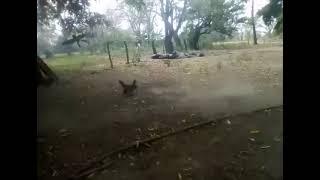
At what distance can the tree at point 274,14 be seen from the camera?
2807 mm

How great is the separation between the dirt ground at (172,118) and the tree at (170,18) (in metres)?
0.18

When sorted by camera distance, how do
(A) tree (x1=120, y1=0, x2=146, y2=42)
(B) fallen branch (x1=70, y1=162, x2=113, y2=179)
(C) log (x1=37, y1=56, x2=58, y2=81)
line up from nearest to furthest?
(B) fallen branch (x1=70, y1=162, x2=113, y2=179), (C) log (x1=37, y1=56, x2=58, y2=81), (A) tree (x1=120, y1=0, x2=146, y2=42)

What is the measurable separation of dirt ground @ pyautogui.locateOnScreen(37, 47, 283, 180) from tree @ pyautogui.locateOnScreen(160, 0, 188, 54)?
0.60 feet

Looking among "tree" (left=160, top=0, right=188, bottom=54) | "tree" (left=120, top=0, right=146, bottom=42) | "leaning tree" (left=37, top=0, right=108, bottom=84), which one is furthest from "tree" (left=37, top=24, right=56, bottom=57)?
"tree" (left=160, top=0, right=188, bottom=54)

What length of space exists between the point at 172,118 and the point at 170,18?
85cm

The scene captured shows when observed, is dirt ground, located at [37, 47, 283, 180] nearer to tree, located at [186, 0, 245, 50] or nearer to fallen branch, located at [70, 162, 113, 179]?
fallen branch, located at [70, 162, 113, 179]

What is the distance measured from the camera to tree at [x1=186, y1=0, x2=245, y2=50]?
2873mm

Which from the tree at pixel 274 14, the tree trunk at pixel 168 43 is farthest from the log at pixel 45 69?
the tree at pixel 274 14

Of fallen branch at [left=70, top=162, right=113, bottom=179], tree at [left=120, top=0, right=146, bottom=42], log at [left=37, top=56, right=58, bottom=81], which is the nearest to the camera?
fallen branch at [left=70, top=162, right=113, bottom=179]

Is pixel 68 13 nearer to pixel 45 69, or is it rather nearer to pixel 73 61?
pixel 73 61

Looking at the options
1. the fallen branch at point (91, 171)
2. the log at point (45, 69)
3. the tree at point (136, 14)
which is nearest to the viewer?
the fallen branch at point (91, 171)

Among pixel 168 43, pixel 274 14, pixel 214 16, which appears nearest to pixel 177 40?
pixel 168 43

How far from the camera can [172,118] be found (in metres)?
2.85

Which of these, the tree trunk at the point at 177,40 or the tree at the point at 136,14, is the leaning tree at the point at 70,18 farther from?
the tree trunk at the point at 177,40
